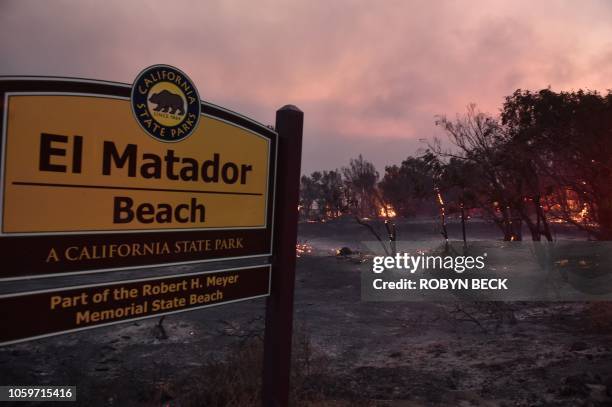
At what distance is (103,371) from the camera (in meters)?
9.39

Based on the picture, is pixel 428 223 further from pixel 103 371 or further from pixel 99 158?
pixel 99 158

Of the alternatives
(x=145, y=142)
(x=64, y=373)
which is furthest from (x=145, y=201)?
(x=64, y=373)

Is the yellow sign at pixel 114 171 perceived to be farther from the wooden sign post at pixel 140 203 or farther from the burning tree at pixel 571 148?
the burning tree at pixel 571 148

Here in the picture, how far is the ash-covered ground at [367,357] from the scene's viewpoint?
24.3ft

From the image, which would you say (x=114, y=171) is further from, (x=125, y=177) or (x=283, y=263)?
(x=283, y=263)

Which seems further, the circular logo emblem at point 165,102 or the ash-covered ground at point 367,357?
the ash-covered ground at point 367,357

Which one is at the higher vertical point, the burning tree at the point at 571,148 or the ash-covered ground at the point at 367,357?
the burning tree at the point at 571,148

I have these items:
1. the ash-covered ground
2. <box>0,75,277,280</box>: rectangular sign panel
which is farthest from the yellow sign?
the ash-covered ground

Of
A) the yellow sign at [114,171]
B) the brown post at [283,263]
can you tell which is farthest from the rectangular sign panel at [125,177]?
the brown post at [283,263]

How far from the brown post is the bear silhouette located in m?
1.03

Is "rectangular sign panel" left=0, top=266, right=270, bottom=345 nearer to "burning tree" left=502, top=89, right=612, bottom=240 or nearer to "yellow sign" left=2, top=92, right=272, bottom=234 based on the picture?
"yellow sign" left=2, top=92, right=272, bottom=234

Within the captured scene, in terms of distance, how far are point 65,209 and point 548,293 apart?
18323mm

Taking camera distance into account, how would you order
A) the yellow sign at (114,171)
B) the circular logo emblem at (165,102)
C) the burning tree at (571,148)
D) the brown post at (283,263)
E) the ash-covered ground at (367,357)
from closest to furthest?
the yellow sign at (114,171)
the circular logo emblem at (165,102)
the brown post at (283,263)
the ash-covered ground at (367,357)
the burning tree at (571,148)

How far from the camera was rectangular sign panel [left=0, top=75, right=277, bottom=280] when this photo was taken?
2732 millimetres
